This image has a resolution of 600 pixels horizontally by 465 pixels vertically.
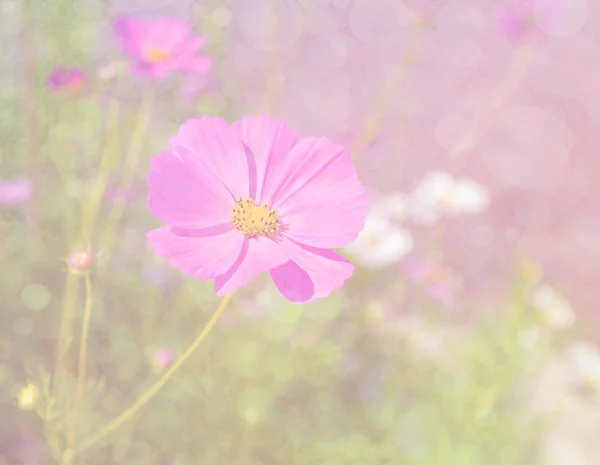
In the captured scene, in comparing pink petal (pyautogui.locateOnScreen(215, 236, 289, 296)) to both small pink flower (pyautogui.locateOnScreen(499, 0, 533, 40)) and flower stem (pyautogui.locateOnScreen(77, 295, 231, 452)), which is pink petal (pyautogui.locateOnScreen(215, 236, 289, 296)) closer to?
flower stem (pyautogui.locateOnScreen(77, 295, 231, 452))

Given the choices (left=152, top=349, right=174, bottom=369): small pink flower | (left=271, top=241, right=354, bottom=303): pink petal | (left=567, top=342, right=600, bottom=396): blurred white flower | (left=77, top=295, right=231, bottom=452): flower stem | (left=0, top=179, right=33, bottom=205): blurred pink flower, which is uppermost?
(left=0, top=179, right=33, bottom=205): blurred pink flower

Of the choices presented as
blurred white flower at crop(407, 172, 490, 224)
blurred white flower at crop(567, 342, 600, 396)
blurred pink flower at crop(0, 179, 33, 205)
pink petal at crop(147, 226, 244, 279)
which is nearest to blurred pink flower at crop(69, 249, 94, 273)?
pink petal at crop(147, 226, 244, 279)

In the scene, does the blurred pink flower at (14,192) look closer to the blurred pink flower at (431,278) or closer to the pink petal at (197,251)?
the pink petal at (197,251)

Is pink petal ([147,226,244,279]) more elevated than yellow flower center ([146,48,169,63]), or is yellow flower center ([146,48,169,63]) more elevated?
yellow flower center ([146,48,169,63])

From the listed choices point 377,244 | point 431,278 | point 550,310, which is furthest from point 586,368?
point 377,244

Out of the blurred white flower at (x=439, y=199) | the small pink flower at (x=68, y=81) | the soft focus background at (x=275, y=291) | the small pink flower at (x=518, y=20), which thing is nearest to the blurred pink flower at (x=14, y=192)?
the soft focus background at (x=275, y=291)

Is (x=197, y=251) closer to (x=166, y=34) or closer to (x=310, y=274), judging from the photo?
(x=310, y=274)

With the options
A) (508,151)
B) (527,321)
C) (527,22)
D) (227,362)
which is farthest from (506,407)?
(508,151)

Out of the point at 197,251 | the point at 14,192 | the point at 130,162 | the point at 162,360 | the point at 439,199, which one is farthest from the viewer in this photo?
the point at 439,199
